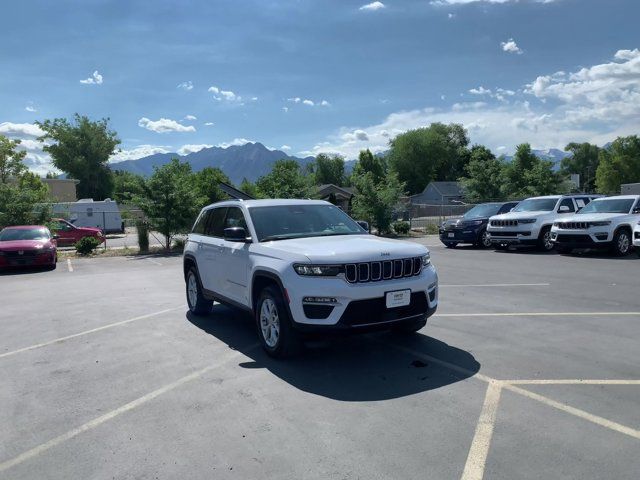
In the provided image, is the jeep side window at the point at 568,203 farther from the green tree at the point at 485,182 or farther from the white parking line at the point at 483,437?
the green tree at the point at 485,182

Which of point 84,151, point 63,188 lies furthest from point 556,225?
point 84,151

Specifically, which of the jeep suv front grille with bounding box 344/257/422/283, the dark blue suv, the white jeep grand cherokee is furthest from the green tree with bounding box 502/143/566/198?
the jeep suv front grille with bounding box 344/257/422/283

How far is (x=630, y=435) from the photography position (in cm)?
363

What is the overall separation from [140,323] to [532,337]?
18.0ft

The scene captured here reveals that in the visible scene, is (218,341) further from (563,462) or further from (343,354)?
(563,462)

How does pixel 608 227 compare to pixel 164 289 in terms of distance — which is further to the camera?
pixel 608 227

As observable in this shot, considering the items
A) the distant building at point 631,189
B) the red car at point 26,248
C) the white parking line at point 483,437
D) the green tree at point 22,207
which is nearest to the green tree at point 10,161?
the green tree at point 22,207

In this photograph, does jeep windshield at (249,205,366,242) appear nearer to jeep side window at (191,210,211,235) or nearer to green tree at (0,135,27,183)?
jeep side window at (191,210,211,235)

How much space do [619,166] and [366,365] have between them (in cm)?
8955

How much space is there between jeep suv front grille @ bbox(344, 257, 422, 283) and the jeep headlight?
0.11m

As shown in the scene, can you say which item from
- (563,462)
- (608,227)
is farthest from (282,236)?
(608,227)

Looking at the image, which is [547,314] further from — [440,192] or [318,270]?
[440,192]

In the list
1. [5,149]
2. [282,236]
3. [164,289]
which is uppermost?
[5,149]

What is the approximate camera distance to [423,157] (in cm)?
10425
